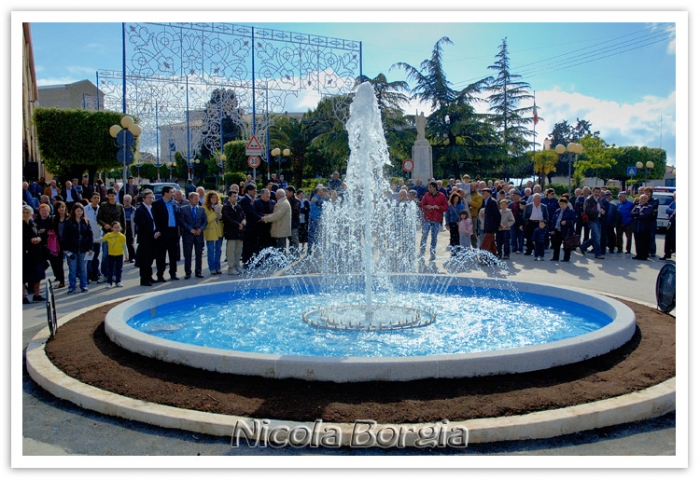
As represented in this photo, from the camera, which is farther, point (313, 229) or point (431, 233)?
point (313, 229)

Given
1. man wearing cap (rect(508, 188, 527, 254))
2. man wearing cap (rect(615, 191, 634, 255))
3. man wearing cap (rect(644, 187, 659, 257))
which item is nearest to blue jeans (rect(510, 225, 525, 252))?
man wearing cap (rect(508, 188, 527, 254))

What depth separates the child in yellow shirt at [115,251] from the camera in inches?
439

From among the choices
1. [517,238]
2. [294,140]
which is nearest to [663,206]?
[517,238]

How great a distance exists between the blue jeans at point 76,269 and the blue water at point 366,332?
2684 millimetres

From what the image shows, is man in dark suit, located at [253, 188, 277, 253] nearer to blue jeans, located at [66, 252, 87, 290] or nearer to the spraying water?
the spraying water

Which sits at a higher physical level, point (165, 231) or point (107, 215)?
point (107, 215)

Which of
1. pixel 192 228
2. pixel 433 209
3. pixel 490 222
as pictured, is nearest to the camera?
pixel 192 228

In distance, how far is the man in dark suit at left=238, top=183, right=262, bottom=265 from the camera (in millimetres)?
13094

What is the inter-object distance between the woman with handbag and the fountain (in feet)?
8.12

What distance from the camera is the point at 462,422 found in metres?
4.55

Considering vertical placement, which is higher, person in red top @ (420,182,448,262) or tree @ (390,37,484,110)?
tree @ (390,37,484,110)

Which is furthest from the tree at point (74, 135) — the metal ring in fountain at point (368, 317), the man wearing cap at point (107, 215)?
the metal ring in fountain at point (368, 317)

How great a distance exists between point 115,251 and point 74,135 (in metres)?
15.1

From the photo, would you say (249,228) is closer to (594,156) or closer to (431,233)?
(431,233)
